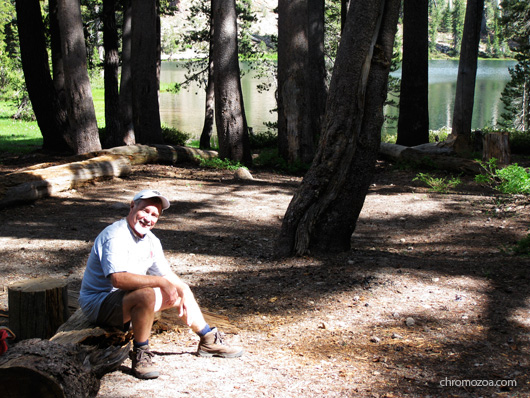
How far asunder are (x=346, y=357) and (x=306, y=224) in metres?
2.38

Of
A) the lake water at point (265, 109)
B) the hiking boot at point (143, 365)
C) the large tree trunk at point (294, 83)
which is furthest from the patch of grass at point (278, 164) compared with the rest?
the lake water at point (265, 109)

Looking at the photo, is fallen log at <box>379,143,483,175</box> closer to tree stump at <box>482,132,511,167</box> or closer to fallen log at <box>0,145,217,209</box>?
tree stump at <box>482,132,511,167</box>

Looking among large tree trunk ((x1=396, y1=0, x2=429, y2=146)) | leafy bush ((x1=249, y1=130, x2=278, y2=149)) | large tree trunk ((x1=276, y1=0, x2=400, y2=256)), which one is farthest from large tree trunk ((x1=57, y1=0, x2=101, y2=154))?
large tree trunk ((x1=396, y1=0, x2=429, y2=146))

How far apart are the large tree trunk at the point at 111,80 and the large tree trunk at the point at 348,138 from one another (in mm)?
10203

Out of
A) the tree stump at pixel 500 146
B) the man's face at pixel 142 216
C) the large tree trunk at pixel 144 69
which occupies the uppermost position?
the large tree trunk at pixel 144 69

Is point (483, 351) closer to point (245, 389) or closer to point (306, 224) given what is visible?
point (245, 389)

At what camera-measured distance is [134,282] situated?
3.91m

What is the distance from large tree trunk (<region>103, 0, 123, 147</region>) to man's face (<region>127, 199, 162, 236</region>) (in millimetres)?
11998

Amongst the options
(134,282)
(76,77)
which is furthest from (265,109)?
(134,282)

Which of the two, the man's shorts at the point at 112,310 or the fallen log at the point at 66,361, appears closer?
the fallen log at the point at 66,361

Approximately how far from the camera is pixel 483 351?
428 centimetres

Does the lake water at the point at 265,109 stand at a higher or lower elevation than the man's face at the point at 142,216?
lower

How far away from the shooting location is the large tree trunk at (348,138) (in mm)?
6242

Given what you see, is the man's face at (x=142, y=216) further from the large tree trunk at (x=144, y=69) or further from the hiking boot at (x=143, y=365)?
the large tree trunk at (x=144, y=69)
